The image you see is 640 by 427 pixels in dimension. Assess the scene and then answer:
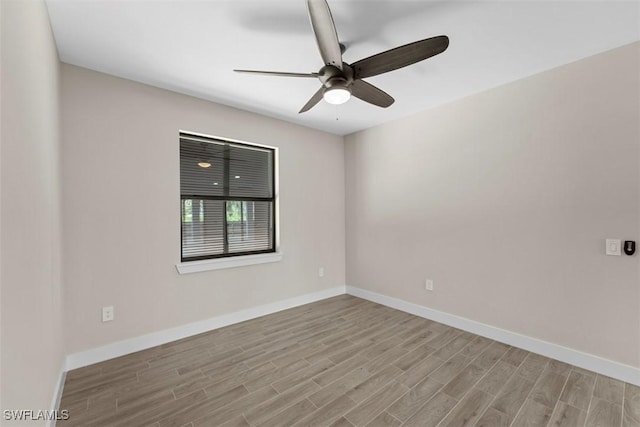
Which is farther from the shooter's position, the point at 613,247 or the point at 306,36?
the point at 613,247

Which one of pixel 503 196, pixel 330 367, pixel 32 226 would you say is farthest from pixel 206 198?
pixel 503 196

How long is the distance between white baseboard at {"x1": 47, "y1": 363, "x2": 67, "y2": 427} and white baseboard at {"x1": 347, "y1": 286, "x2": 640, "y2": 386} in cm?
329

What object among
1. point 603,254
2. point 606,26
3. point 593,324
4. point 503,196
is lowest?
point 593,324

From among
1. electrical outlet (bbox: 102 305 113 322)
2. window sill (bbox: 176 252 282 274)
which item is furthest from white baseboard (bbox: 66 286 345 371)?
window sill (bbox: 176 252 282 274)

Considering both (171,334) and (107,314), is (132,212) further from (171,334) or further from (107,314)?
(171,334)

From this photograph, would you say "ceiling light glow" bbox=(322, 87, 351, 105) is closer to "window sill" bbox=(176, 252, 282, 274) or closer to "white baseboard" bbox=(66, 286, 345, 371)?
"window sill" bbox=(176, 252, 282, 274)

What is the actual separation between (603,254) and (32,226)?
12.2 ft

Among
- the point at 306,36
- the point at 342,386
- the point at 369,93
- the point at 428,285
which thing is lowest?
the point at 342,386

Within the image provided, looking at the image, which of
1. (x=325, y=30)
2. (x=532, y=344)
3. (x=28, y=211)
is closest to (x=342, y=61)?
(x=325, y=30)

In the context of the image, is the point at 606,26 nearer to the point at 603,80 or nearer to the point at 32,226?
the point at 603,80

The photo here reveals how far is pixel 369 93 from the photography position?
201cm

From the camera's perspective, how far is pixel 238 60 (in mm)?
2211

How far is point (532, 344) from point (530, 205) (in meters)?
1.28

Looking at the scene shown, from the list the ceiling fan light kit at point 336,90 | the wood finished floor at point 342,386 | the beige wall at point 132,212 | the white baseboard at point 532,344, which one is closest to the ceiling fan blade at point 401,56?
the ceiling fan light kit at point 336,90
